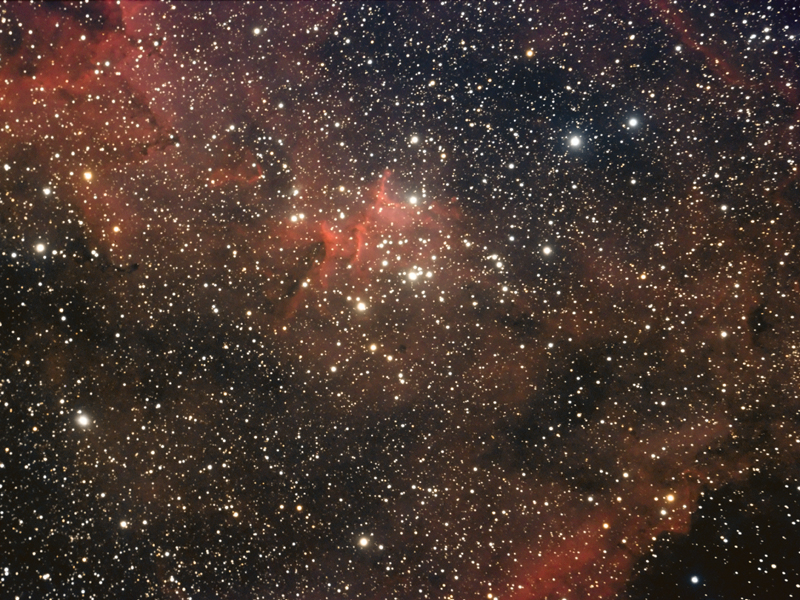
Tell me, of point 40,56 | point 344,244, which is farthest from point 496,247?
point 40,56

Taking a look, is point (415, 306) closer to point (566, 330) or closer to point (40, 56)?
point (566, 330)

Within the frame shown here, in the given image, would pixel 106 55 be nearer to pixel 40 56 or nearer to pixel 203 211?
pixel 40 56

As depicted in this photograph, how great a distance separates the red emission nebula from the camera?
0.84m

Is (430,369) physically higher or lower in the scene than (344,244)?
lower

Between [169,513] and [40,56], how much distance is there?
3.54 feet

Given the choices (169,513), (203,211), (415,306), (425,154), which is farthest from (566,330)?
(169,513)

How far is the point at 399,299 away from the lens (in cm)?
88

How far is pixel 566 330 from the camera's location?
860 mm

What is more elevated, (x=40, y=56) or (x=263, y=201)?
(x=40, y=56)

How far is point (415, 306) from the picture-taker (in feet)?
2.88

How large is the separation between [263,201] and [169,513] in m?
0.76

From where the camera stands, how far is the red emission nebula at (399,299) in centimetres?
84

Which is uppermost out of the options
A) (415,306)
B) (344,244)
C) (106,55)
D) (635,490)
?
(106,55)

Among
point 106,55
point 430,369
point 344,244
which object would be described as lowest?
point 430,369
